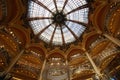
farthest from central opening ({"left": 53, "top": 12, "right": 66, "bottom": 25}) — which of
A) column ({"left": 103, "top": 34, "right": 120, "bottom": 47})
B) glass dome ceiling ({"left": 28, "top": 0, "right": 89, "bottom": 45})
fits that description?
column ({"left": 103, "top": 34, "right": 120, "bottom": 47})

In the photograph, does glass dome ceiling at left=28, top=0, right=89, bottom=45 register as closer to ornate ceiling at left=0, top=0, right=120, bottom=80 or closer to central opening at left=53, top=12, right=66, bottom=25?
central opening at left=53, top=12, right=66, bottom=25

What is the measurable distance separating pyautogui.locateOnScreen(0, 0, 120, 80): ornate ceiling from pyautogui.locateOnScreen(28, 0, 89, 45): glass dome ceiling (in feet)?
0.44

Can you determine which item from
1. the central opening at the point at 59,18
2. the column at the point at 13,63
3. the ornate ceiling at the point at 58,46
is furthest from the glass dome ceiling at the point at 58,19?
the column at the point at 13,63

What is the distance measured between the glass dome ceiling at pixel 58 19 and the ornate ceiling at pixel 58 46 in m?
0.13

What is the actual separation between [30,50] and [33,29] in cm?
302

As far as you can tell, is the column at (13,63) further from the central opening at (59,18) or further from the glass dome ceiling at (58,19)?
the central opening at (59,18)

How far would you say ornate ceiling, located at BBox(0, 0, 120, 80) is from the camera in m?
23.1

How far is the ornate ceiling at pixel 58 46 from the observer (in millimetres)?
23078

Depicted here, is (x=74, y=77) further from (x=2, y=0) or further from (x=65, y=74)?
(x=2, y=0)

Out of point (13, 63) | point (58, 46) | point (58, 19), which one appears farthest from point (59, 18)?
point (13, 63)

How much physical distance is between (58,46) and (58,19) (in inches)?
155

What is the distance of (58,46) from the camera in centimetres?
2989

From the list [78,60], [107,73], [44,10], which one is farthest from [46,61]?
[107,73]

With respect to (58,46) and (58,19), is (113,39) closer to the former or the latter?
(58,19)
